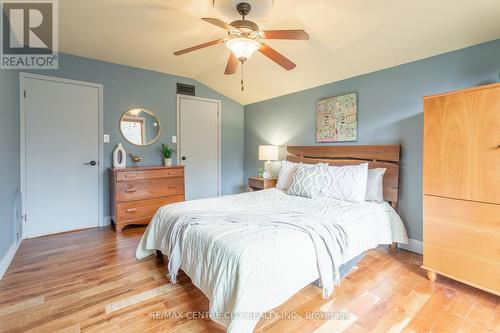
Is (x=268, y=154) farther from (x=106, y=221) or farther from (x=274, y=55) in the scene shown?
(x=106, y=221)

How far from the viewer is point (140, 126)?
3.85 metres

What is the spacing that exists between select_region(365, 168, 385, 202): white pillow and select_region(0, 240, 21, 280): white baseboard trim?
11.7 ft

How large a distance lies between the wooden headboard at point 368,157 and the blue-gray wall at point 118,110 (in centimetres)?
173

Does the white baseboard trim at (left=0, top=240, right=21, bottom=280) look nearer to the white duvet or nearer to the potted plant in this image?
the white duvet

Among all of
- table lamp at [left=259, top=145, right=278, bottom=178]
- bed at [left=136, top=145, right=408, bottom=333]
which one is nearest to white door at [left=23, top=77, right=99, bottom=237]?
bed at [left=136, top=145, right=408, bottom=333]

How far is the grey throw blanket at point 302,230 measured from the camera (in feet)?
5.46

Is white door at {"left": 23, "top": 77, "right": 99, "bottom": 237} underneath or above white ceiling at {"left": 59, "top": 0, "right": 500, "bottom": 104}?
underneath

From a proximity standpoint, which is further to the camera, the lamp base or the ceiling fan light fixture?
the lamp base

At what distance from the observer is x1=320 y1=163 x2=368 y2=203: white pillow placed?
8.43 ft

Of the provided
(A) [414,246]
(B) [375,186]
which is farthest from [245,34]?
(A) [414,246]

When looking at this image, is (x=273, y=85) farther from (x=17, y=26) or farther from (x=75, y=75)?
(x=17, y=26)

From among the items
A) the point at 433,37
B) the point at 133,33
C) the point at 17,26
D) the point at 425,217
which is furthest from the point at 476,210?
the point at 17,26

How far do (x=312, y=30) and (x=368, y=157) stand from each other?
158cm
